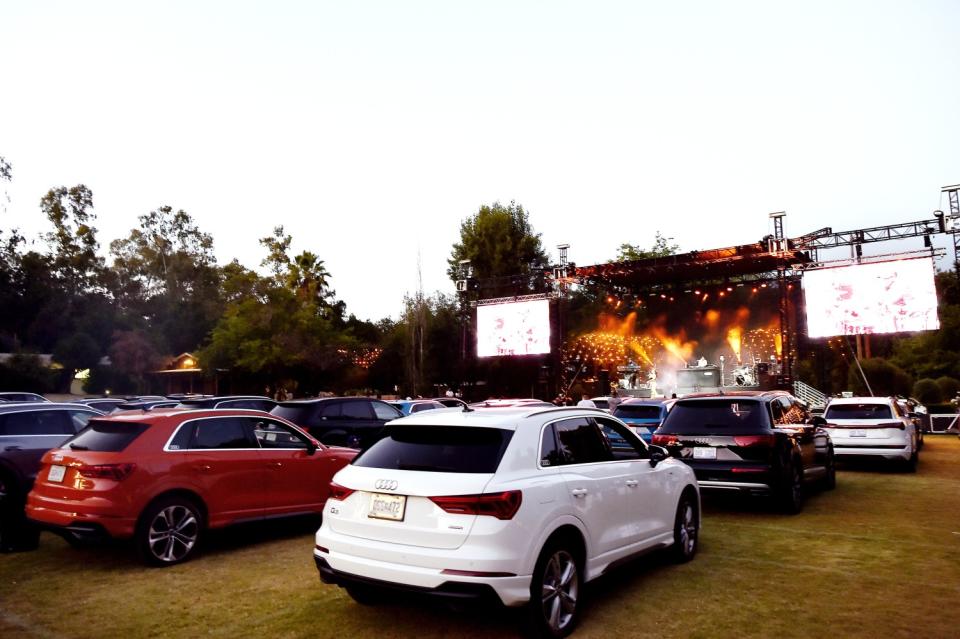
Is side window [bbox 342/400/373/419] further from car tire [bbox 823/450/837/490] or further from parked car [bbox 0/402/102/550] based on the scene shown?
car tire [bbox 823/450/837/490]

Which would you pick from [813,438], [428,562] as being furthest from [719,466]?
[428,562]

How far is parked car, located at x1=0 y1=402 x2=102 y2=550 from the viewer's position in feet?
25.6

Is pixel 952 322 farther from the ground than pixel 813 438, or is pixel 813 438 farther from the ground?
pixel 952 322

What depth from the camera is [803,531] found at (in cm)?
824

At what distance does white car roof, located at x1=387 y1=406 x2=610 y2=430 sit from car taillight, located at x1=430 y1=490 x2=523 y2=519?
58 cm

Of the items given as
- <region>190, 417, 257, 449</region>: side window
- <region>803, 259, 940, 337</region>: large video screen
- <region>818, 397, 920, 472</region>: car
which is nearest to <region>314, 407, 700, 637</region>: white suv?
<region>190, 417, 257, 449</region>: side window

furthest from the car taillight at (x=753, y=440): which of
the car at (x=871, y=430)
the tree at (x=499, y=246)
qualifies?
the tree at (x=499, y=246)

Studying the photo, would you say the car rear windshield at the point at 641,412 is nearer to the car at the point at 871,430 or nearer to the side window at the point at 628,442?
the car at the point at 871,430

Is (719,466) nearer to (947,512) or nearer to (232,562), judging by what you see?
(947,512)

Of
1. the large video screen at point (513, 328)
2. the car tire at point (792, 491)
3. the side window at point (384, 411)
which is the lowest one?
the car tire at point (792, 491)

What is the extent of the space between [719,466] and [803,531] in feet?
3.89

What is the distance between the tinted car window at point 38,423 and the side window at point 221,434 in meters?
3.17

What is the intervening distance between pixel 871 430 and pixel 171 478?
13.1 m

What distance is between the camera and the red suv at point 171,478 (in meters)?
6.49
